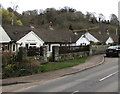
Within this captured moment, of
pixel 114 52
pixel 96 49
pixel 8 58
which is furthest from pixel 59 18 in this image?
pixel 8 58

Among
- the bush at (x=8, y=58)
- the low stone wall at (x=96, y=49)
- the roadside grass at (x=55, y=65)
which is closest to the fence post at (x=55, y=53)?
the roadside grass at (x=55, y=65)

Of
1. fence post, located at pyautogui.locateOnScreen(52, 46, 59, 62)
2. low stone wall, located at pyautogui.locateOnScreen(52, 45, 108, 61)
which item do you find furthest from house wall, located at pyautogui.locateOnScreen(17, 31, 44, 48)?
fence post, located at pyautogui.locateOnScreen(52, 46, 59, 62)

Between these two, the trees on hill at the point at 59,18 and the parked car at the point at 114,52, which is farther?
the trees on hill at the point at 59,18

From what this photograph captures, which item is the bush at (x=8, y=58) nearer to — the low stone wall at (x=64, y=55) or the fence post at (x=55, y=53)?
the fence post at (x=55, y=53)

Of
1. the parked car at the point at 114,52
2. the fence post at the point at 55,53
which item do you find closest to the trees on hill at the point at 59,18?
the parked car at the point at 114,52

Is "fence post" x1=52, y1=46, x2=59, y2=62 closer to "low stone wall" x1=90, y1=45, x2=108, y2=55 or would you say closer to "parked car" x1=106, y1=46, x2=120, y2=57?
"parked car" x1=106, y1=46, x2=120, y2=57

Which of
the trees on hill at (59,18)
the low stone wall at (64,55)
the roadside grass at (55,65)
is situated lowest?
Result: the roadside grass at (55,65)

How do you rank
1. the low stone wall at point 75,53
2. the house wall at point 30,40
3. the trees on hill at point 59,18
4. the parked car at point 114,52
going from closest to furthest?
the low stone wall at point 75,53
the parked car at point 114,52
the house wall at point 30,40
the trees on hill at point 59,18

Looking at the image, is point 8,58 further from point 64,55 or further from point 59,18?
point 59,18

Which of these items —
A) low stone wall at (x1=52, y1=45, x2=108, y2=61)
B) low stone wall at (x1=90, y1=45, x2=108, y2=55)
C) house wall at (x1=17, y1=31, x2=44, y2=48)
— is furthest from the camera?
house wall at (x1=17, y1=31, x2=44, y2=48)

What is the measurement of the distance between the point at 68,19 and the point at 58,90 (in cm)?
8538

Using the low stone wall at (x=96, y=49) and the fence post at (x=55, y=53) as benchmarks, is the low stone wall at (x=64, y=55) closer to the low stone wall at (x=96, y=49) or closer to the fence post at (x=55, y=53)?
the fence post at (x=55, y=53)

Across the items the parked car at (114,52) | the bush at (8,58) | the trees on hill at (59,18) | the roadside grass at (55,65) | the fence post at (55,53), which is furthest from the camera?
the trees on hill at (59,18)

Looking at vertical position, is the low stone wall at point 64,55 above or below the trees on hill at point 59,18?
below
